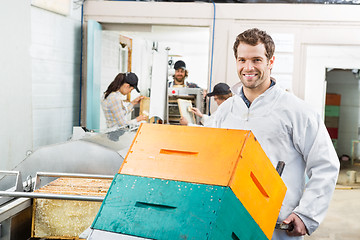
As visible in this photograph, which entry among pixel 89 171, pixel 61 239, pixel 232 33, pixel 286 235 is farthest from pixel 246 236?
pixel 232 33

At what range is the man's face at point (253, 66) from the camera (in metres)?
1.59

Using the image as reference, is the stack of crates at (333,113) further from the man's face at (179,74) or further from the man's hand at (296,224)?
the man's hand at (296,224)

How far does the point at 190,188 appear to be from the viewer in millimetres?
1050

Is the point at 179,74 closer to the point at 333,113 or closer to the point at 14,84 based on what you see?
the point at 14,84

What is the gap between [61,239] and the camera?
6.55ft

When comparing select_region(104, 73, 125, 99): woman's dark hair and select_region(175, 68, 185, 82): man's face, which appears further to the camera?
select_region(175, 68, 185, 82): man's face

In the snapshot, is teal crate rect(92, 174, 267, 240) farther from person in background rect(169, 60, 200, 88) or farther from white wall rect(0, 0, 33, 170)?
person in background rect(169, 60, 200, 88)

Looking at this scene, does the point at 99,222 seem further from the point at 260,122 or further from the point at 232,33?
the point at 232,33

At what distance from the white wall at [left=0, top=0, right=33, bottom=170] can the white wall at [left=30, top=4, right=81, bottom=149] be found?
0.14 meters

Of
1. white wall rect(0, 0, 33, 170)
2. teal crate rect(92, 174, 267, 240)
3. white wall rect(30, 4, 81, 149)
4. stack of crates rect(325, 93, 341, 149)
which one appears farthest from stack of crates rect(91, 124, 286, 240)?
stack of crates rect(325, 93, 341, 149)

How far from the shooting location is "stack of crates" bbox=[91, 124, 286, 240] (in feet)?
3.30

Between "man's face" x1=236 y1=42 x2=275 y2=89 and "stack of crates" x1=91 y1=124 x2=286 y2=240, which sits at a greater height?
"man's face" x1=236 y1=42 x2=275 y2=89

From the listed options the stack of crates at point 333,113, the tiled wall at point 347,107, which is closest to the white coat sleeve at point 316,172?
the stack of crates at point 333,113

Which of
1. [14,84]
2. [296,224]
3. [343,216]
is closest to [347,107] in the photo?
[343,216]
